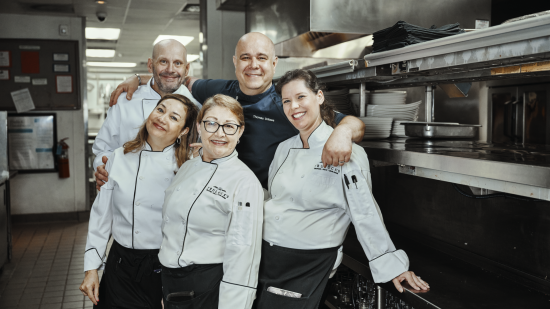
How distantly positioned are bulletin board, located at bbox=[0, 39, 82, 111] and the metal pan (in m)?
5.10

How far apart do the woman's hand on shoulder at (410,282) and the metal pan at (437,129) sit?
0.80 metres

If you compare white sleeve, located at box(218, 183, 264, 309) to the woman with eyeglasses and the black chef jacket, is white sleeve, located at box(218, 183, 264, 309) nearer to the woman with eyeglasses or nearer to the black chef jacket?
the woman with eyeglasses

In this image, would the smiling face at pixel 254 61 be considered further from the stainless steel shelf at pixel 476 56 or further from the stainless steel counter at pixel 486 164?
the stainless steel counter at pixel 486 164

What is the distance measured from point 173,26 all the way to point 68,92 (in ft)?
5.96

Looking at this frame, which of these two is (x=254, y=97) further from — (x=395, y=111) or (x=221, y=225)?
(x=395, y=111)

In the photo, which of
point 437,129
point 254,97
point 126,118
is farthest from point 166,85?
point 437,129

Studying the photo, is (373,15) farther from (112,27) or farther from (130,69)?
(130,69)

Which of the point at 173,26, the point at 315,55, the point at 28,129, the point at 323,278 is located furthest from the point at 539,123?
the point at 28,129

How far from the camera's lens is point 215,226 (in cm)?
172

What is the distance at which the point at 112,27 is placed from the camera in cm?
697

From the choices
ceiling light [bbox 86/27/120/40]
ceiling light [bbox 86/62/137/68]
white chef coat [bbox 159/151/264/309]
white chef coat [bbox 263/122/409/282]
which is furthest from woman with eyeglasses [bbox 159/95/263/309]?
ceiling light [bbox 86/62/137/68]

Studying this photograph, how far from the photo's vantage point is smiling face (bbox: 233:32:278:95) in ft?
6.63

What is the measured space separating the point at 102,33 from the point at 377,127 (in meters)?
6.35

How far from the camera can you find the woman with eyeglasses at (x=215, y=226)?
5.44 feet
